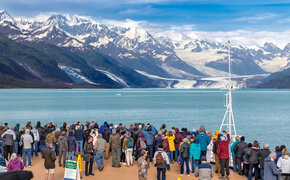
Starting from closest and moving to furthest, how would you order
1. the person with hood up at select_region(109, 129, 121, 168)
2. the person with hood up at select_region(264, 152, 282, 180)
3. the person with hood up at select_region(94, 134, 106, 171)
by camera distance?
the person with hood up at select_region(264, 152, 282, 180), the person with hood up at select_region(94, 134, 106, 171), the person with hood up at select_region(109, 129, 121, 168)

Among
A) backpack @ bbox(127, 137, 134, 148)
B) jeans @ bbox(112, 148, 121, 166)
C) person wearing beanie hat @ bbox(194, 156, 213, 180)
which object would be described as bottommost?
jeans @ bbox(112, 148, 121, 166)

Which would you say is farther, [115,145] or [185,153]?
[115,145]

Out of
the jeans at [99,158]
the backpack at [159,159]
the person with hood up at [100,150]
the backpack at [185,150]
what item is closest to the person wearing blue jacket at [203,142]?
the backpack at [185,150]

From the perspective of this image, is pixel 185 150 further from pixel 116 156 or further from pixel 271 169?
pixel 271 169

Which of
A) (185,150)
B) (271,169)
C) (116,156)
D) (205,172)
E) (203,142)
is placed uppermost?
(203,142)

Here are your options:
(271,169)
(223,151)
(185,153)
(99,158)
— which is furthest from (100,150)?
(271,169)

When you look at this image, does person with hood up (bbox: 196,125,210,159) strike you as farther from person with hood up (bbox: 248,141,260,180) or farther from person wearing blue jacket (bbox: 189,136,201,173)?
person with hood up (bbox: 248,141,260,180)

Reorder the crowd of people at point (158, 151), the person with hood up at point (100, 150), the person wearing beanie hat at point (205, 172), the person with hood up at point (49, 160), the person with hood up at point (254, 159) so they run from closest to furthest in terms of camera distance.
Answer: the person wearing beanie hat at point (205, 172) < the crowd of people at point (158, 151) < the person with hood up at point (49, 160) < the person with hood up at point (254, 159) < the person with hood up at point (100, 150)

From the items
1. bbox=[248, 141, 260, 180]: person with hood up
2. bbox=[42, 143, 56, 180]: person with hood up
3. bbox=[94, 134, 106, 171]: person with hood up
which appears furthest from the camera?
bbox=[94, 134, 106, 171]: person with hood up

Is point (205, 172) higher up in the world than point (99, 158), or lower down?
higher up

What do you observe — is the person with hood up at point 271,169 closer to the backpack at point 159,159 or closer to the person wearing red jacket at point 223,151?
the person wearing red jacket at point 223,151

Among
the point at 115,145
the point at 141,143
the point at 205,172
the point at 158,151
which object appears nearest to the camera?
the point at 205,172

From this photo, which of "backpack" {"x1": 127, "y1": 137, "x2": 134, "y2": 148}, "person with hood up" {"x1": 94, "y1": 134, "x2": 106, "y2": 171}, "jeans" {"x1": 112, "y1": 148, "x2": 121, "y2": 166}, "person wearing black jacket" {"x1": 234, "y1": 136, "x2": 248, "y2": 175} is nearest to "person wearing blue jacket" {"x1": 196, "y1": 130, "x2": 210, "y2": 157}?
"person wearing black jacket" {"x1": 234, "y1": 136, "x2": 248, "y2": 175}

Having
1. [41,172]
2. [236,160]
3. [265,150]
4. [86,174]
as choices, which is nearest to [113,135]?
[86,174]
